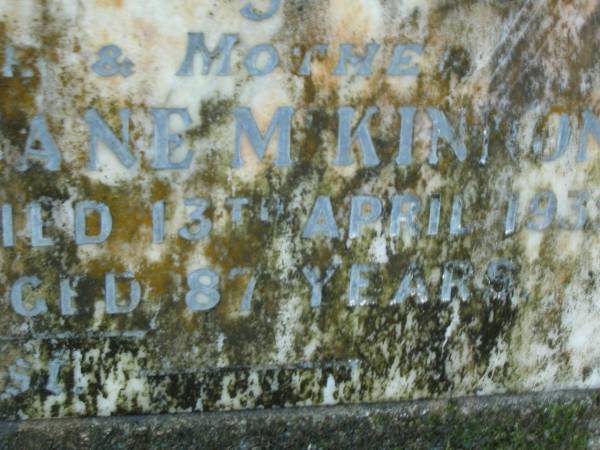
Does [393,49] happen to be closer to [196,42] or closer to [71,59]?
[196,42]

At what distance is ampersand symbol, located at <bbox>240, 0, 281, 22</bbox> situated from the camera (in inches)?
53.1

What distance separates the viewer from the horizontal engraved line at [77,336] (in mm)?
1439

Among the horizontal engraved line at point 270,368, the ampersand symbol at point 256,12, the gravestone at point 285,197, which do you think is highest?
the ampersand symbol at point 256,12

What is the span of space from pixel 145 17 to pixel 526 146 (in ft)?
2.69

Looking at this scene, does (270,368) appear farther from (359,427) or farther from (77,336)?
(77,336)

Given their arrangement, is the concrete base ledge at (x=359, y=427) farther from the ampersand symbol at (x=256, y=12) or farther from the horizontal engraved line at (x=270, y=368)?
the ampersand symbol at (x=256, y=12)

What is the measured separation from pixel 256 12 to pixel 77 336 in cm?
72

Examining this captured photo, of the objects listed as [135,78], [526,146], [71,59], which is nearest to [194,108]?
[135,78]

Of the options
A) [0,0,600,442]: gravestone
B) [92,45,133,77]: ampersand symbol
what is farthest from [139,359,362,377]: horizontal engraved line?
[92,45,133,77]: ampersand symbol

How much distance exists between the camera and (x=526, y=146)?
1557 mm

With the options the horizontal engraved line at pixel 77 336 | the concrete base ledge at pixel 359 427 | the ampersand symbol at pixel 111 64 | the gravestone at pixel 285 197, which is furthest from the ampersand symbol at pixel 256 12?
the concrete base ledge at pixel 359 427

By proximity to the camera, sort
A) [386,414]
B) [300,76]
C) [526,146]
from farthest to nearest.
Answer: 1. [386,414]
2. [526,146]
3. [300,76]

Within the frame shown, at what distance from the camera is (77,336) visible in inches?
57.6

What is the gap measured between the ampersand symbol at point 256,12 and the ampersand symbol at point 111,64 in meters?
0.23
